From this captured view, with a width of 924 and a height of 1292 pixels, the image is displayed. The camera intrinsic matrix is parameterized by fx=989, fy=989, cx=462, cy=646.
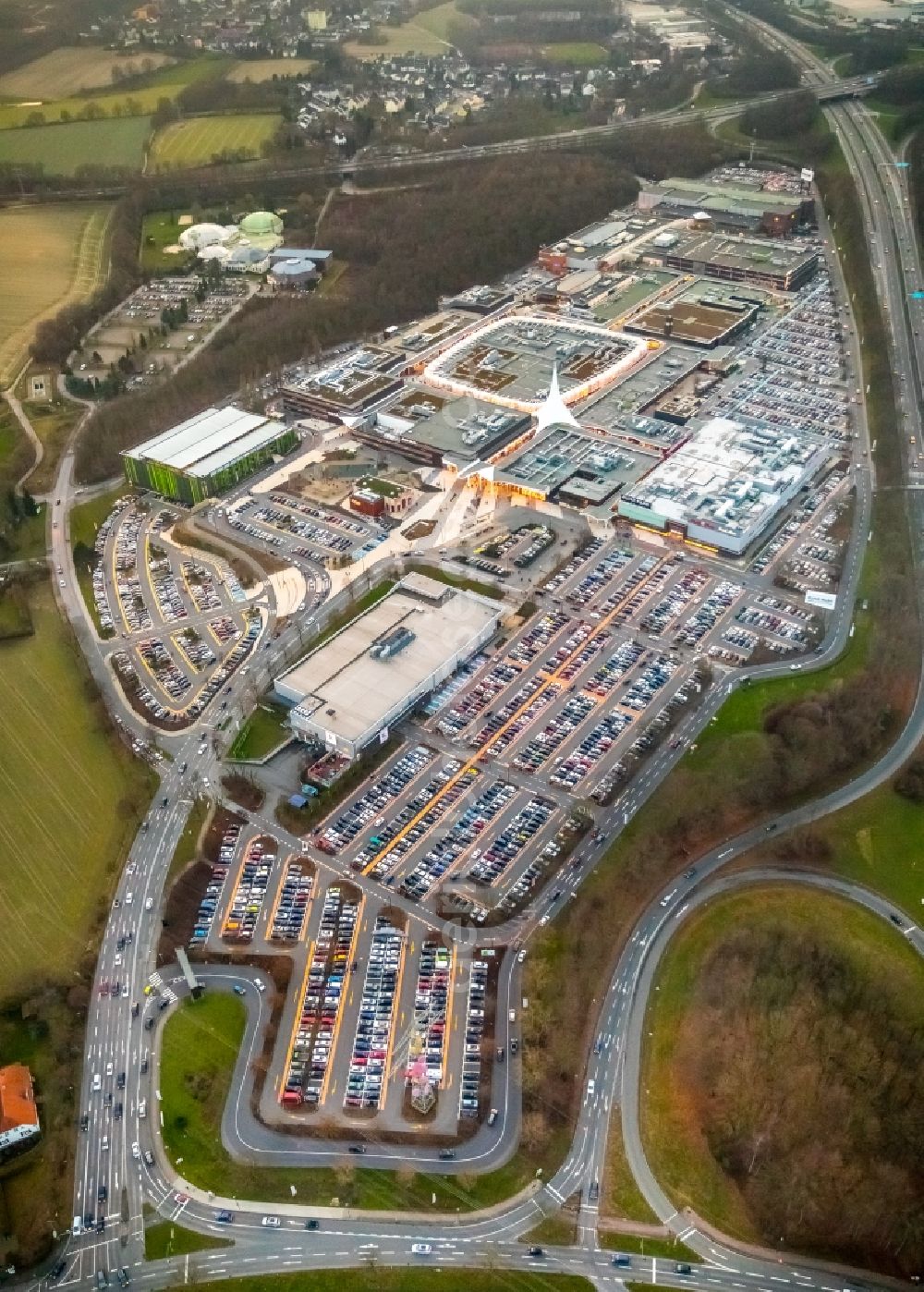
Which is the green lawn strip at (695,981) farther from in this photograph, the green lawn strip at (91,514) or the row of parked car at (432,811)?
the green lawn strip at (91,514)

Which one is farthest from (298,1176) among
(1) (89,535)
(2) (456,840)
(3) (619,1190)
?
(1) (89,535)

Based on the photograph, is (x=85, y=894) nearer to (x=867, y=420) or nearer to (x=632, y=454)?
(x=632, y=454)

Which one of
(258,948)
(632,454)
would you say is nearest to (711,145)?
(632,454)

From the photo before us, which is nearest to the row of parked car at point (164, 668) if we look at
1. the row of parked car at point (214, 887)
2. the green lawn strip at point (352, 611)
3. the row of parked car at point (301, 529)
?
the green lawn strip at point (352, 611)

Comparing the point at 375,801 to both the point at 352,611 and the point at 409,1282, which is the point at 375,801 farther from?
the point at 409,1282

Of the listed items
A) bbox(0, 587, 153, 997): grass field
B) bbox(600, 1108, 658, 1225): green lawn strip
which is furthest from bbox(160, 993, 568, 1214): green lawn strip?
bbox(0, 587, 153, 997): grass field
